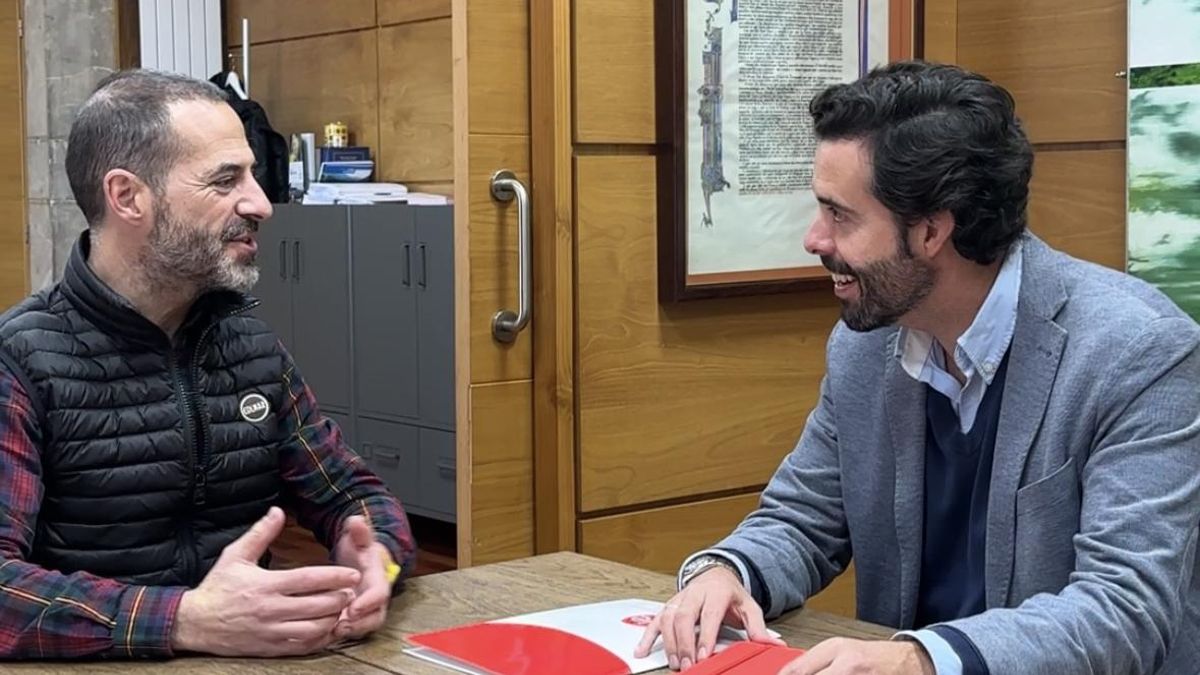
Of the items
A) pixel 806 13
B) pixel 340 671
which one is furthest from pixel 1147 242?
pixel 340 671

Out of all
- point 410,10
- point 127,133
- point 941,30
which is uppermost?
point 410,10

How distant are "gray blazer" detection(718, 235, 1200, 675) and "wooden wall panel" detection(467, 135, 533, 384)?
1202 mm

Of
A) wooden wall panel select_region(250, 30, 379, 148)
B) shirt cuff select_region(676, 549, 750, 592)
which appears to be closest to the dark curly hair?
shirt cuff select_region(676, 549, 750, 592)

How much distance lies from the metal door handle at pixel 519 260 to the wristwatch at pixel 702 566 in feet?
4.36

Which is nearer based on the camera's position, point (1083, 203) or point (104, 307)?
point (104, 307)

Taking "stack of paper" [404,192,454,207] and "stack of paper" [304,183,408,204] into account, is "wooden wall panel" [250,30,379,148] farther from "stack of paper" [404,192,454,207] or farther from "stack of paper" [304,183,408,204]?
"stack of paper" [404,192,454,207]

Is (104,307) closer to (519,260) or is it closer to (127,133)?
(127,133)

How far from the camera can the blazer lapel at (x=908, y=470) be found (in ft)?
6.34

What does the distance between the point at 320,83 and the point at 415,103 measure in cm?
73

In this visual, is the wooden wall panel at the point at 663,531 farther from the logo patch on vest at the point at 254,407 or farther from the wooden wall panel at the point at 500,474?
the logo patch on vest at the point at 254,407

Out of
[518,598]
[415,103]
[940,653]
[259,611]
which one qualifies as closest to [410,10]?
[415,103]

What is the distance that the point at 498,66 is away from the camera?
3186 millimetres

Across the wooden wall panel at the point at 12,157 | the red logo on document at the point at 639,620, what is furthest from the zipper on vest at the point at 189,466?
→ the wooden wall panel at the point at 12,157

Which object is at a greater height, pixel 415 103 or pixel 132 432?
pixel 415 103
